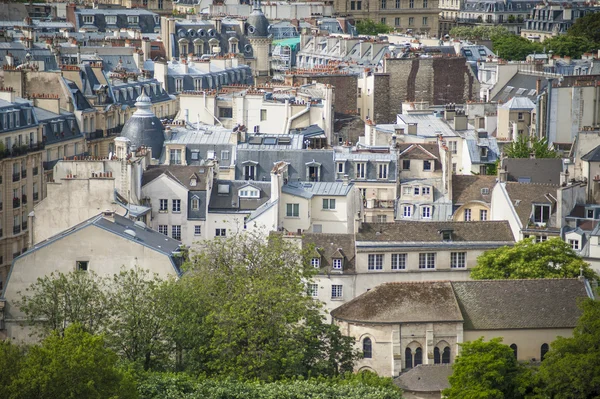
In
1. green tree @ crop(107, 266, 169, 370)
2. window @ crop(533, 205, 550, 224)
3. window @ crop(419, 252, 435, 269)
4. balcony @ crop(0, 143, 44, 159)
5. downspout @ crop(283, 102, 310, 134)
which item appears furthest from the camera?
downspout @ crop(283, 102, 310, 134)

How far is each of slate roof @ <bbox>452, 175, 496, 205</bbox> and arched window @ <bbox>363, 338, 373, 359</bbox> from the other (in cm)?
1853

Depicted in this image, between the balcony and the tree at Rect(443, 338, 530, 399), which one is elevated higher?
the balcony

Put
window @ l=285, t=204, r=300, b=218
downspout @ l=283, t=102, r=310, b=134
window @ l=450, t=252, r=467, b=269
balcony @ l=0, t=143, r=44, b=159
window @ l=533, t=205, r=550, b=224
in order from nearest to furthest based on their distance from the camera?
window @ l=450, t=252, r=467, b=269
window @ l=533, t=205, r=550, b=224
window @ l=285, t=204, r=300, b=218
balcony @ l=0, t=143, r=44, b=159
downspout @ l=283, t=102, r=310, b=134

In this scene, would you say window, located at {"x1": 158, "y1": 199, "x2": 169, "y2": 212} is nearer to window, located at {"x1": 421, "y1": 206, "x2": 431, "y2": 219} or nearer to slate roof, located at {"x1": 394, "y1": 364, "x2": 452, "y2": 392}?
window, located at {"x1": 421, "y1": 206, "x2": 431, "y2": 219}

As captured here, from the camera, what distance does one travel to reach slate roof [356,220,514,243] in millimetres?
78250

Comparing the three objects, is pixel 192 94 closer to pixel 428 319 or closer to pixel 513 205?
pixel 513 205

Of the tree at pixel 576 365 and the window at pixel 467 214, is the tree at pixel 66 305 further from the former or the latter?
the window at pixel 467 214

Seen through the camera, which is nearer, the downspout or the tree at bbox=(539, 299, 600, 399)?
the tree at bbox=(539, 299, 600, 399)

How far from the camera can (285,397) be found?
209 feet

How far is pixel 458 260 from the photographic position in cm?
7881

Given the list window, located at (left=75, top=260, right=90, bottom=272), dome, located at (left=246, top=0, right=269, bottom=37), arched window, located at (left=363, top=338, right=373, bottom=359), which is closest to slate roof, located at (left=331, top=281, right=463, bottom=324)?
arched window, located at (left=363, top=338, right=373, bottom=359)

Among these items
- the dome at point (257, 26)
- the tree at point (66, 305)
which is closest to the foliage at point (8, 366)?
the tree at point (66, 305)

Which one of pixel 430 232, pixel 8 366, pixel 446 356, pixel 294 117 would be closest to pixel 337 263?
pixel 430 232

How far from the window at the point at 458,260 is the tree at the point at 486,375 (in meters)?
10.5
